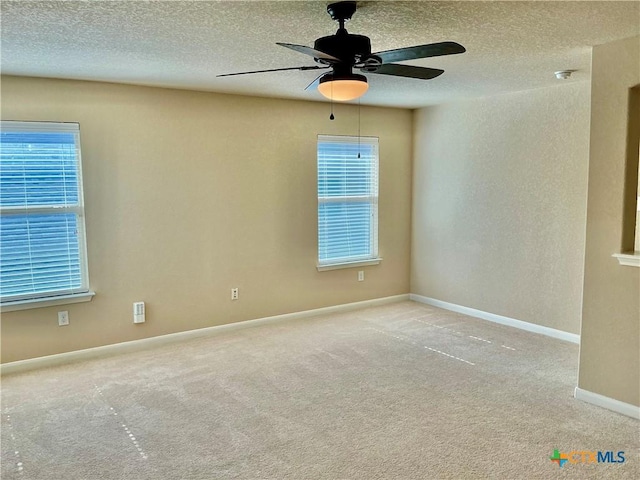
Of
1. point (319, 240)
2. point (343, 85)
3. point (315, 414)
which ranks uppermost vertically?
point (343, 85)

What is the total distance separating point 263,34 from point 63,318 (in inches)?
113

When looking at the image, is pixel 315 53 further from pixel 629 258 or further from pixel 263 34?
pixel 629 258

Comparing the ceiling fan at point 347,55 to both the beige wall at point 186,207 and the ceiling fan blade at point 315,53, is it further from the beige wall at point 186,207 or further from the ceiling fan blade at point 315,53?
the beige wall at point 186,207

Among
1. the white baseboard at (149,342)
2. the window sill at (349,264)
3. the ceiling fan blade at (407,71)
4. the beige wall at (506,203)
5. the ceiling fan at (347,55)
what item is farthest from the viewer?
the window sill at (349,264)

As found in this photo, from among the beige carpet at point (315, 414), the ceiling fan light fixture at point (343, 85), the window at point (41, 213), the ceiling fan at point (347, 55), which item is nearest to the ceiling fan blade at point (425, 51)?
the ceiling fan at point (347, 55)

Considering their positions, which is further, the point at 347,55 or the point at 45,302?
the point at 45,302

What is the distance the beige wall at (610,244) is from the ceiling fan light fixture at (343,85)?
1.67m

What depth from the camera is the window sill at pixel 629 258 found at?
2877 millimetres

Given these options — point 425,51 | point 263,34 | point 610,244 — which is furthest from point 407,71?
point 610,244

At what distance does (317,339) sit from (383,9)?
302cm

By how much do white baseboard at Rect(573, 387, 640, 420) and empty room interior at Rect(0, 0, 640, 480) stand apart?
17 millimetres

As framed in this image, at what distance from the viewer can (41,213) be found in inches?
152

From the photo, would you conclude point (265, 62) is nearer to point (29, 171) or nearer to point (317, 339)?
point (29, 171)

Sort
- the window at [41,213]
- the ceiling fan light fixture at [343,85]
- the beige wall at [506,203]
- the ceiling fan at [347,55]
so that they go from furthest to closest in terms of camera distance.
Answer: the beige wall at [506,203] → the window at [41,213] → the ceiling fan light fixture at [343,85] → the ceiling fan at [347,55]
